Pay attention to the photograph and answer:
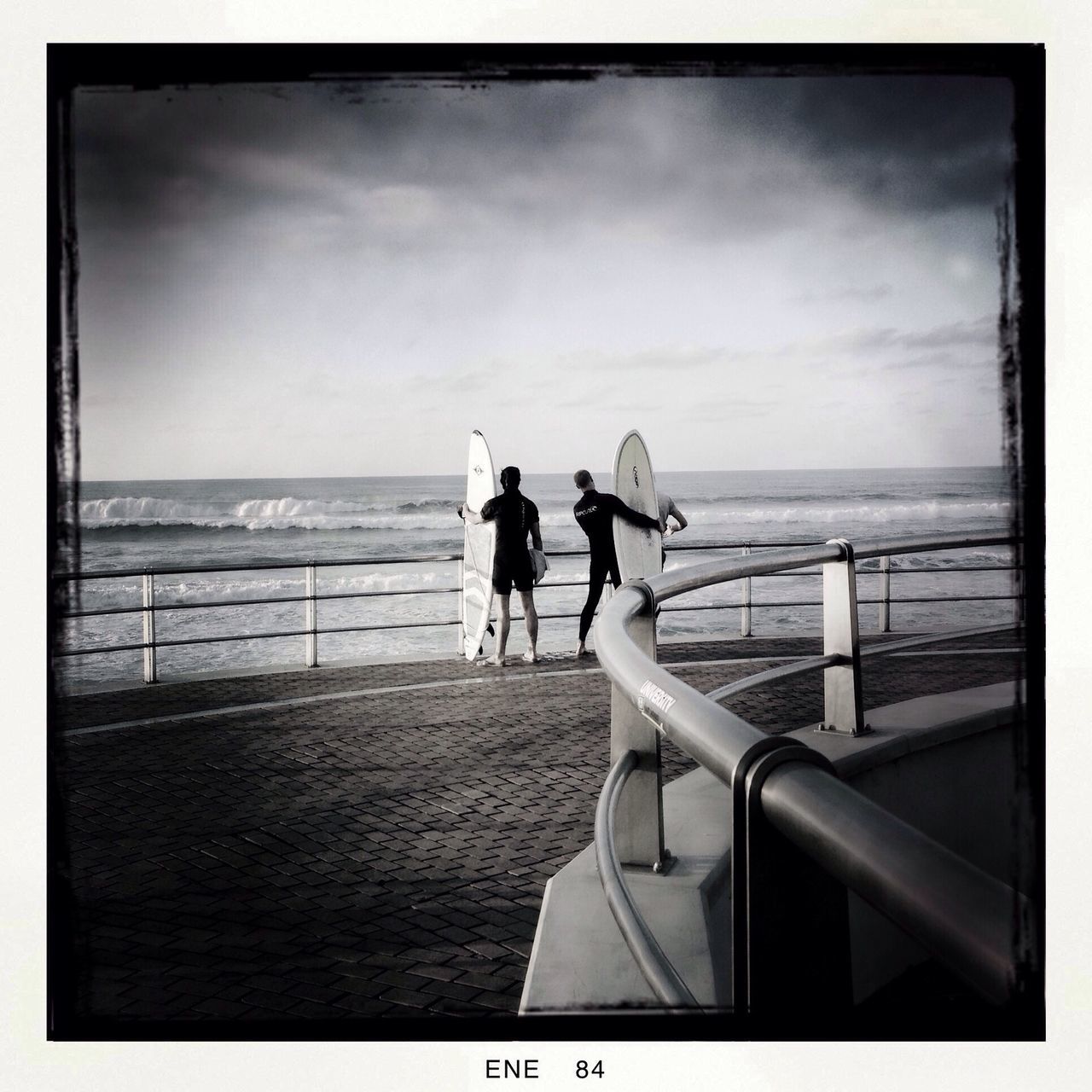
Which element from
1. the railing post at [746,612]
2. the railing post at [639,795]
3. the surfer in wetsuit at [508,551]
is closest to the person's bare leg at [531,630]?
the surfer in wetsuit at [508,551]

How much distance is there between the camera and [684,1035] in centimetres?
192

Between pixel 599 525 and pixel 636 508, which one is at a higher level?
pixel 636 508

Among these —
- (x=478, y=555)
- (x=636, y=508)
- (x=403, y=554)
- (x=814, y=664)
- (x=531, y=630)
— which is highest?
(x=636, y=508)

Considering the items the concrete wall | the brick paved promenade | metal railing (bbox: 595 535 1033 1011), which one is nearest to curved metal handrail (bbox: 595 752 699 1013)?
metal railing (bbox: 595 535 1033 1011)

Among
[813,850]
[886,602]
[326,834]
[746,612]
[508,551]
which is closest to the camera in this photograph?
[813,850]

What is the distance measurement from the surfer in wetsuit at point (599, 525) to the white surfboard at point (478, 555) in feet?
2.91

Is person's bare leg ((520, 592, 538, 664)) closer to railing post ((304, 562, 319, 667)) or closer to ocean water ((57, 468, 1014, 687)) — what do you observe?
ocean water ((57, 468, 1014, 687))

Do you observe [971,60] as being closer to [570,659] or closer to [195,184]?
[195,184]

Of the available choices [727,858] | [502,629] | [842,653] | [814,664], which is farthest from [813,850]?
[502,629]

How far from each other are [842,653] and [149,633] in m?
6.48

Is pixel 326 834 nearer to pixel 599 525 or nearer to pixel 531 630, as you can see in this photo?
pixel 531 630

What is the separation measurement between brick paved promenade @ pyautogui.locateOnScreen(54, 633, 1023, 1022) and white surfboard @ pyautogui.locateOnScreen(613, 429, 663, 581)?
1834 mm

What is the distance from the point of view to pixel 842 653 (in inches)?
155

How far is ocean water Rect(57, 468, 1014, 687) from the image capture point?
1739cm
